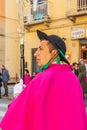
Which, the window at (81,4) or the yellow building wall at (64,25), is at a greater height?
the window at (81,4)

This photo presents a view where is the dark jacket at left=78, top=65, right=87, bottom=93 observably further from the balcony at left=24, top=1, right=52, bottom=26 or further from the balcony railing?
the balcony at left=24, top=1, right=52, bottom=26

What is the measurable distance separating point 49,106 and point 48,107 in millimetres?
11

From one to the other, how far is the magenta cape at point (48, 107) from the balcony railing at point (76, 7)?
51.2ft

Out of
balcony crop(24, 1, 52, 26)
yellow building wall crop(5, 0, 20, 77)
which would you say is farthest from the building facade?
yellow building wall crop(5, 0, 20, 77)

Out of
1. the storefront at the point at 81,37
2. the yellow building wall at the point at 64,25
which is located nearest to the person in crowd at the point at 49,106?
the storefront at the point at 81,37

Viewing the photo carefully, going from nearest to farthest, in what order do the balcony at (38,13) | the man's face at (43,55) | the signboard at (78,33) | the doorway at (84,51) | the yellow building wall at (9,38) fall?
1. the man's face at (43,55)
2. the signboard at (78,33)
3. the doorway at (84,51)
4. the balcony at (38,13)
5. the yellow building wall at (9,38)

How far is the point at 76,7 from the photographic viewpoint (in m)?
18.6

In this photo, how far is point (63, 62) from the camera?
115 inches

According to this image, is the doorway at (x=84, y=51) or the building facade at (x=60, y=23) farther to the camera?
the doorway at (x=84, y=51)

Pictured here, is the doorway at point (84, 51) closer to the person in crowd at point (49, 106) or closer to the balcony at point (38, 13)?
the balcony at point (38, 13)

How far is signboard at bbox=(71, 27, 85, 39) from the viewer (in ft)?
59.1

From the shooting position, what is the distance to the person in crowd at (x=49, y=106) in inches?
105

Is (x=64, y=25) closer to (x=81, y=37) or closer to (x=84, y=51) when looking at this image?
(x=81, y=37)

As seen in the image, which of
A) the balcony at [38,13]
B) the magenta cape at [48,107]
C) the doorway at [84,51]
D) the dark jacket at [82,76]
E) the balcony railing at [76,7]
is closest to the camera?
the magenta cape at [48,107]
